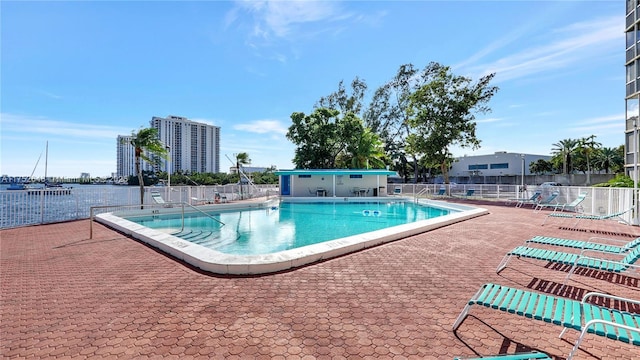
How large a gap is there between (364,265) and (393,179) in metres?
48.8

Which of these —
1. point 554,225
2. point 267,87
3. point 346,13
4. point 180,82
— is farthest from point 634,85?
point 180,82

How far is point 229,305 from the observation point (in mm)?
3400

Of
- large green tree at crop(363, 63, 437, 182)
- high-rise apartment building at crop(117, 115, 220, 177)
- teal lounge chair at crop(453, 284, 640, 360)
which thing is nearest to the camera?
teal lounge chair at crop(453, 284, 640, 360)

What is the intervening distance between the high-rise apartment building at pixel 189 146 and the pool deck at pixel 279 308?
4218 cm

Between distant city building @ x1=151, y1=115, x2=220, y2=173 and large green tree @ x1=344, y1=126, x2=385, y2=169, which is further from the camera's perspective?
distant city building @ x1=151, y1=115, x2=220, y2=173

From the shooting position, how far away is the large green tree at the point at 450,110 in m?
23.9

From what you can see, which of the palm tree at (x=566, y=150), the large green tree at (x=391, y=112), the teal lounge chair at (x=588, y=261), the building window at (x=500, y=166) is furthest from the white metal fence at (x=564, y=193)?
the palm tree at (x=566, y=150)

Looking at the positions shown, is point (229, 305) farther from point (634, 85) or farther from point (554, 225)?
point (634, 85)

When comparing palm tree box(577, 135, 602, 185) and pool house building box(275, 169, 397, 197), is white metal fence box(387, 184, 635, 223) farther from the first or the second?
palm tree box(577, 135, 602, 185)

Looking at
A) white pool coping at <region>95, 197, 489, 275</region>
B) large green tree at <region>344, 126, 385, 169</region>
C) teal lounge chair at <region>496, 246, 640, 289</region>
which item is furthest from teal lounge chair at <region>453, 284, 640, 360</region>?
large green tree at <region>344, 126, 385, 169</region>

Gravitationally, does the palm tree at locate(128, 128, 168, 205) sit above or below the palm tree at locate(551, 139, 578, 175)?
below

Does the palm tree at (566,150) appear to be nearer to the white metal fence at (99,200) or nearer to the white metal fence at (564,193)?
the white metal fence at (564,193)

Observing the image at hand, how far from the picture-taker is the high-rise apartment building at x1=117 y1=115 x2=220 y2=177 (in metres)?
47.4

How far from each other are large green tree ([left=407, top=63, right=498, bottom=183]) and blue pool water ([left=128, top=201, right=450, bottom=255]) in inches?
374
